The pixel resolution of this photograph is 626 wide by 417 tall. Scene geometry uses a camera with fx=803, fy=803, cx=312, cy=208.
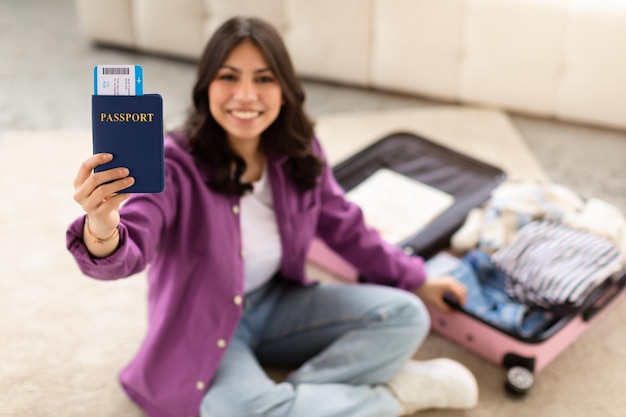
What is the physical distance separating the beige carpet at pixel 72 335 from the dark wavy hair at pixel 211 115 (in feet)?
1.75

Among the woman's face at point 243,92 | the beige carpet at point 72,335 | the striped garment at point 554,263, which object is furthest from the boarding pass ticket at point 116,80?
the striped garment at point 554,263

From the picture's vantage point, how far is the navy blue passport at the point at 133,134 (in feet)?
3.70

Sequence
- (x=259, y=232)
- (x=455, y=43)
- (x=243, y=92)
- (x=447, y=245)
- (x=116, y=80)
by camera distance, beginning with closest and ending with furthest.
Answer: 1. (x=116, y=80)
2. (x=243, y=92)
3. (x=259, y=232)
4. (x=447, y=245)
5. (x=455, y=43)

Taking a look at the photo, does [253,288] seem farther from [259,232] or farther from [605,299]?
[605,299]

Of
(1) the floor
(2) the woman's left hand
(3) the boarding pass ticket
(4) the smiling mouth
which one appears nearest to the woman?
(4) the smiling mouth

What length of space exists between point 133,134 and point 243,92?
1.23 feet

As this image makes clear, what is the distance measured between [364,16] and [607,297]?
128 cm

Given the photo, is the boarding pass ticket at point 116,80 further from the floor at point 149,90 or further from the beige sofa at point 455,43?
the beige sofa at point 455,43

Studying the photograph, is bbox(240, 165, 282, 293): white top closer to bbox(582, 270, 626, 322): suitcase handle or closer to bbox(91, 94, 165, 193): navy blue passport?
bbox(91, 94, 165, 193): navy blue passport

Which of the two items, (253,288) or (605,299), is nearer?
(253,288)

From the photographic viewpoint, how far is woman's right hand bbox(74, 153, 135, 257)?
113cm

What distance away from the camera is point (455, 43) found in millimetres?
2623

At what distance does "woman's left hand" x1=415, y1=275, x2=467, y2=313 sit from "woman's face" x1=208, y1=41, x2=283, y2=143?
1.88 ft

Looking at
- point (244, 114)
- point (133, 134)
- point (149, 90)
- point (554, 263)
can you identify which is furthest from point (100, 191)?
point (149, 90)
